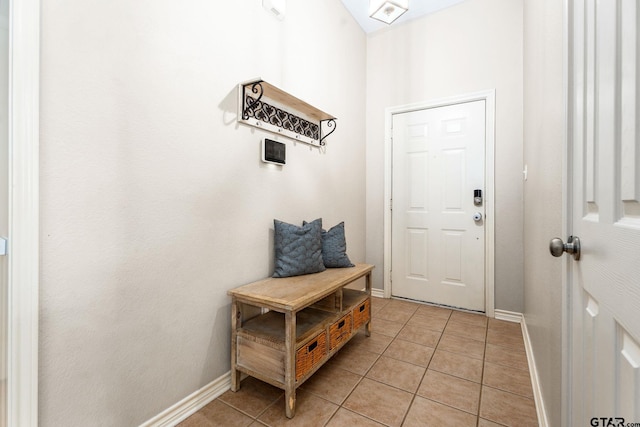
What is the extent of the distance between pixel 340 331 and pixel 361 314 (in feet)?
1.11

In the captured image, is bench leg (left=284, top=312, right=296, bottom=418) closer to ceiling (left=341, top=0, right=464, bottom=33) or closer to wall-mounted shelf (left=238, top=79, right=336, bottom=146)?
wall-mounted shelf (left=238, top=79, right=336, bottom=146)

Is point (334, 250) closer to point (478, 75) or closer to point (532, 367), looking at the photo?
point (532, 367)

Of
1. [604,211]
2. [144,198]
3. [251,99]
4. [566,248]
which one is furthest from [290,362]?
[251,99]

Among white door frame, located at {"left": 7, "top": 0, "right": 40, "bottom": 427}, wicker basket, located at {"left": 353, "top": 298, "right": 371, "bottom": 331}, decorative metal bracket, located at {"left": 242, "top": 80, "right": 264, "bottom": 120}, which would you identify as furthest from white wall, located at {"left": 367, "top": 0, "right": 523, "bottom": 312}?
white door frame, located at {"left": 7, "top": 0, "right": 40, "bottom": 427}

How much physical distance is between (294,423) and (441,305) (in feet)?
6.86

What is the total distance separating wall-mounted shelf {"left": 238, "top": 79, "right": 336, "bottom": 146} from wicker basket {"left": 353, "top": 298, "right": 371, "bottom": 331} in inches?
53.9

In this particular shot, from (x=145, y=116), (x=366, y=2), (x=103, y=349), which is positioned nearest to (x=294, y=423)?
(x=103, y=349)

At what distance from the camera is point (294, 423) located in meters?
1.37

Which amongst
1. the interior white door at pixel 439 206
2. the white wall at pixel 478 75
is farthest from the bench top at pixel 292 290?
the white wall at pixel 478 75

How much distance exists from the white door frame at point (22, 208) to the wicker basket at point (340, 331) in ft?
4.31

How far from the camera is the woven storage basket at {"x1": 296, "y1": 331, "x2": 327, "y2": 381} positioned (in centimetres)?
146

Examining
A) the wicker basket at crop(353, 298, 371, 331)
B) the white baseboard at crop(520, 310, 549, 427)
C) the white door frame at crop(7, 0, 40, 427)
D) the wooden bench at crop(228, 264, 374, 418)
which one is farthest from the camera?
the wicker basket at crop(353, 298, 371, 331)

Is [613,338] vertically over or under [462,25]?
under

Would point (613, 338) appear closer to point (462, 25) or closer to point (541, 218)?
point (541, 218)
